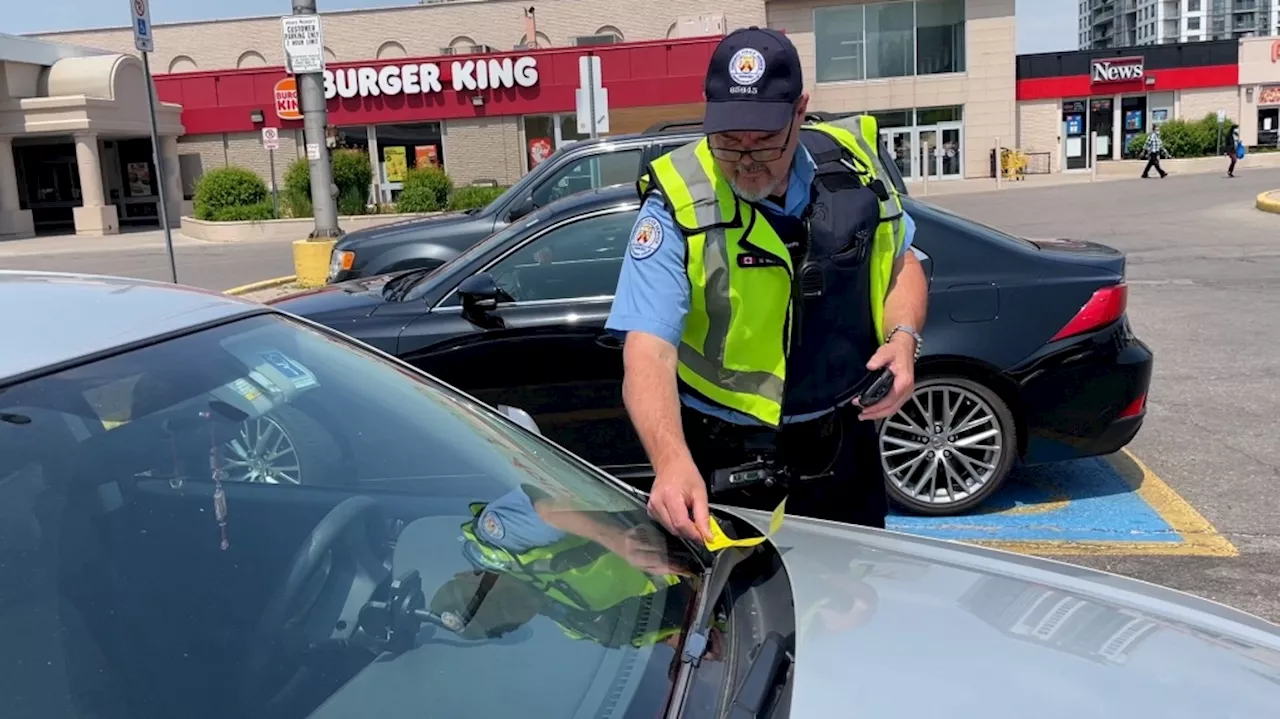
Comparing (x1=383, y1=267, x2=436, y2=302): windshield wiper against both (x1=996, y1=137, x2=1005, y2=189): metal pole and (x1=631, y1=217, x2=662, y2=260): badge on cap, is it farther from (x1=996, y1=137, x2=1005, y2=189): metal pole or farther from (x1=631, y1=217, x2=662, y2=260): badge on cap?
(x1=996, y1=137, x2=1005, y2=189): metal pole

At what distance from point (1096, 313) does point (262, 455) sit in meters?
3.86

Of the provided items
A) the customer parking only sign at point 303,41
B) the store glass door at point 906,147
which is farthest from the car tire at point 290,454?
the store glass door at point 906,147

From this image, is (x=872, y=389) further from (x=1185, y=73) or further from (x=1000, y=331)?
(x=1185, y=73)

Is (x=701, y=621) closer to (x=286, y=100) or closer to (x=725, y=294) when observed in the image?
(x=725, y=294)

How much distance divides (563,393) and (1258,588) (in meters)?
2.81

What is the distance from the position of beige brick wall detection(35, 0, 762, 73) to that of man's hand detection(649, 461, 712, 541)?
42.4 m

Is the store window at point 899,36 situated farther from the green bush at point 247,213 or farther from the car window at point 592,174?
the car window at point 592,174

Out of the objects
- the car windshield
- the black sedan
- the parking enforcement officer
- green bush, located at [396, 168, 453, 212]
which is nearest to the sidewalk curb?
green bush, located at [396, 168, 453, 212]

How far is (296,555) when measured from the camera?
1.84m

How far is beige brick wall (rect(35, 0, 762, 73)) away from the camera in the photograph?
43.6 m

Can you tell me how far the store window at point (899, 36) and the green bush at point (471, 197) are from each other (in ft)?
59.8

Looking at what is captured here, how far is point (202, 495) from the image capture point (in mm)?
1830

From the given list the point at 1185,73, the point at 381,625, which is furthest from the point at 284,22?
the point at 1185,73

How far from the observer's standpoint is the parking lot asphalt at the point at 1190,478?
4.30 meters
